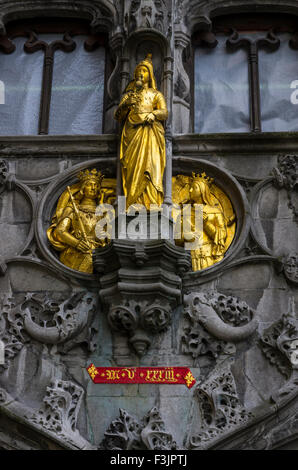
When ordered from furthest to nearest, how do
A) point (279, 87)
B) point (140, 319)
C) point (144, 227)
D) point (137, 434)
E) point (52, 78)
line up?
point (52, 78) → point (279, 87) → point (144, 227) → point (140, 319) → point (137, 434)

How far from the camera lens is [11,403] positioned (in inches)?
467

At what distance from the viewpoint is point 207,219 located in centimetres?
1313

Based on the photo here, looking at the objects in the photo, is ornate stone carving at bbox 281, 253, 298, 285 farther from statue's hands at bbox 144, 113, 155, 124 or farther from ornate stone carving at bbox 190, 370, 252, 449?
statue's hands at bbox 144, 113, 155, 124

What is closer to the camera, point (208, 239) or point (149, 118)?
point (208, 239)

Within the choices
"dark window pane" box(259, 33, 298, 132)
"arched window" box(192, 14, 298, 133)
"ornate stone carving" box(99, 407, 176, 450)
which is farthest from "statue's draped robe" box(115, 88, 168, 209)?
"ornate stone carving" box(99, 407, 176, 450)

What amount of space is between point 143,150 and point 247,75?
2.75 meters

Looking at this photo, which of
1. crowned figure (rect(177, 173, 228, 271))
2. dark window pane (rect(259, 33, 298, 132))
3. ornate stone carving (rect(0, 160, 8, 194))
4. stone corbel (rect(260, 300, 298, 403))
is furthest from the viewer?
dark window pane (rect(259, 33, 298, 132))

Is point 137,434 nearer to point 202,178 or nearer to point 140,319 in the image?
point 140,319

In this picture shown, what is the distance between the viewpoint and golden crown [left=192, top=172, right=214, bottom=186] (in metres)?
13.5

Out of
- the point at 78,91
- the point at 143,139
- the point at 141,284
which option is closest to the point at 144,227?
the point at 141,284

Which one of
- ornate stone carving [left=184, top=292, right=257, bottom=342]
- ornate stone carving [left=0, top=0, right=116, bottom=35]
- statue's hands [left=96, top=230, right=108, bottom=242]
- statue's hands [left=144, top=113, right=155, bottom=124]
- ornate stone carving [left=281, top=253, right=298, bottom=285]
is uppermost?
ornate stone carving [left=0, top=0, right=116, bottom=35]

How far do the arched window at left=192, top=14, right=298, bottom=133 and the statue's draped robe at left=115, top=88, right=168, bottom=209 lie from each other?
1.23 metres

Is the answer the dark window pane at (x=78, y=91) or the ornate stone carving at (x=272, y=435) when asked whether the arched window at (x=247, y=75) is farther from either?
the ornate stone carving at (x=272, y=435)

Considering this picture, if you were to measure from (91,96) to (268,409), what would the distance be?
5.75 meters
